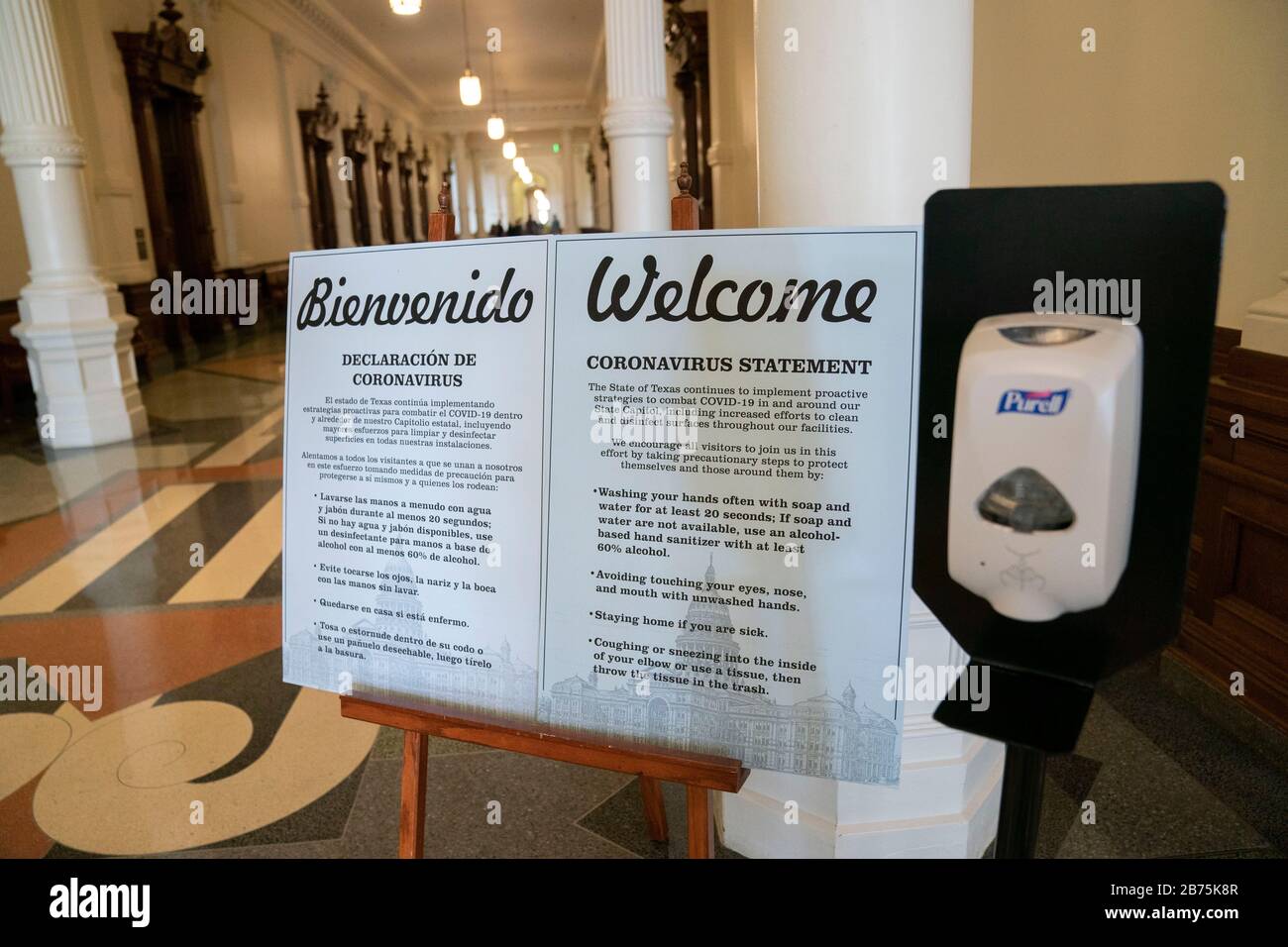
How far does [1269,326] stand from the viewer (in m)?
2.70

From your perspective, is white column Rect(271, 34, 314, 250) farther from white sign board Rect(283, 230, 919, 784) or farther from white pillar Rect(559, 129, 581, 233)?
white pillar Rect(559, 129, 581, 233)

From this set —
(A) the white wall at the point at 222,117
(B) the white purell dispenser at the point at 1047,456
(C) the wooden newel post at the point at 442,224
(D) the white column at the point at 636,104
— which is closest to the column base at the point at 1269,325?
(B) the white purell dispenser at the point at 1047,456

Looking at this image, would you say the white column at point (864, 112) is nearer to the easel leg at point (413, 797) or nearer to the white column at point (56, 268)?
the easel leg at point (413, 797)

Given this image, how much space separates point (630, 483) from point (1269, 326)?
2.38 meters

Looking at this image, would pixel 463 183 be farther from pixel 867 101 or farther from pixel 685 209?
pixel 685 209

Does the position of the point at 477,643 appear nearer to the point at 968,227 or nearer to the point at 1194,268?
the point at 968,227

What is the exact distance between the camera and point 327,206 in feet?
55.1

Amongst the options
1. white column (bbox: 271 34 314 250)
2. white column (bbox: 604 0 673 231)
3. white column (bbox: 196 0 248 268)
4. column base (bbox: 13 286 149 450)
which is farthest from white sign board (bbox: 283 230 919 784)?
white column (bbox: 271 34 314 250)

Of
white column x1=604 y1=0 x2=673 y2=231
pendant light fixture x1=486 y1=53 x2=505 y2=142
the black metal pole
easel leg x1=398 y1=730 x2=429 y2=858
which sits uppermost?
pendant light fixture x1=486 y1=53 x2=505 y2=142

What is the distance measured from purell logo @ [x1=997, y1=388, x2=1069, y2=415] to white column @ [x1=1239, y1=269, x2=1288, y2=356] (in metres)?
2.29

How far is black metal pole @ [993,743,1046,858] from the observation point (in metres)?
1.11

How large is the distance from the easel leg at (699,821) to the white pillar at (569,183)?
102 feet

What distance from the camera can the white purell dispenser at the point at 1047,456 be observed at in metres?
0.91
